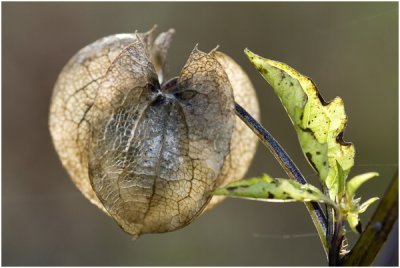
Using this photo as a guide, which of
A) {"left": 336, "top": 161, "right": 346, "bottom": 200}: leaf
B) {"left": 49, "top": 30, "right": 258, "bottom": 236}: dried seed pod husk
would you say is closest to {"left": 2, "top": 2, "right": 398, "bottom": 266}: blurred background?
{"left": 49, "top": 30, "right": 258, "bottom": 236}: dried seed pod husk

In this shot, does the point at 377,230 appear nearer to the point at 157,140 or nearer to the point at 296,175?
the point at 296,175

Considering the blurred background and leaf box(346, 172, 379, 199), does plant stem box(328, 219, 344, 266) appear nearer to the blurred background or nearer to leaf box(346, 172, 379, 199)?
leaf box(346, 172, 379, 199)

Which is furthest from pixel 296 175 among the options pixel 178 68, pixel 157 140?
pixel 178 68

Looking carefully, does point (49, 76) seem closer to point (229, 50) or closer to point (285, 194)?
point (229, 50)

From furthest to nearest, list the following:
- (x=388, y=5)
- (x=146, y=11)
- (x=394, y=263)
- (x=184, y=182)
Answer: (x=146, y=11) → (x=388, y=5) → (x=184, y=182) → (x=394, y=263)

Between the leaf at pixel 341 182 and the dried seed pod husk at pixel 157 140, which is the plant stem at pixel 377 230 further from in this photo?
the dried seed pod husk at pixel 157 140

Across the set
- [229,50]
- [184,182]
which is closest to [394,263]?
[184,182]

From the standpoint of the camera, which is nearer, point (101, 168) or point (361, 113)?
point (101, 168)
